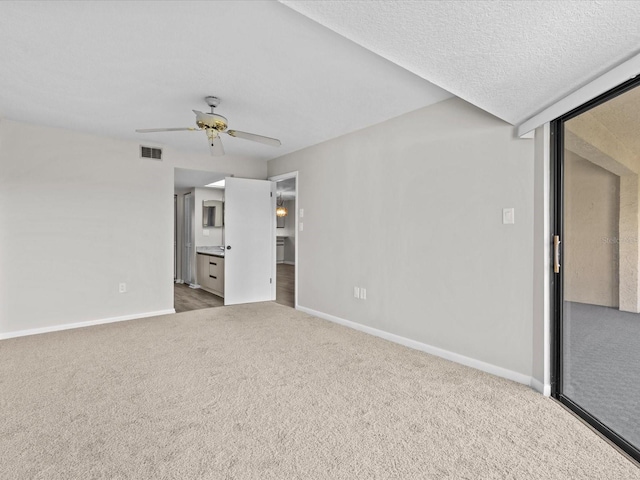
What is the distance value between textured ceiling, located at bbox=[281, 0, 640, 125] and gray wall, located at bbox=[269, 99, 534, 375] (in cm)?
86

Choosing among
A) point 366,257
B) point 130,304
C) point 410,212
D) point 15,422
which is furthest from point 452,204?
→ point 130,304

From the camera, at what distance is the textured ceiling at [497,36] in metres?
1.31

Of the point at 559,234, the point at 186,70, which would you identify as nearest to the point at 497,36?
the point at 559,234

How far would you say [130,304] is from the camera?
173 inches

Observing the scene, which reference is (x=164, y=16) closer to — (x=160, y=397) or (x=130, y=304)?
(x=160, y=397)

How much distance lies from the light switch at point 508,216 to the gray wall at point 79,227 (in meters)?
4.09

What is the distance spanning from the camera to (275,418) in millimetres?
2010

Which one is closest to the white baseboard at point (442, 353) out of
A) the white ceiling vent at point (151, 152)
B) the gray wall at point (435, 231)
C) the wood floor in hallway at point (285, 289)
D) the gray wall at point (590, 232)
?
the gray wall at point (435, 231)

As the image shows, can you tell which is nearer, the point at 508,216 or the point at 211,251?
the point at 508,216

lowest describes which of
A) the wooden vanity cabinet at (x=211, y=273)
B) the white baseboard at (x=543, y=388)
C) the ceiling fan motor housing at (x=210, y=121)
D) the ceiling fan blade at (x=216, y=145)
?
the white baseboard at (x=543, y=388)

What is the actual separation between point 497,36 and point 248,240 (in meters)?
4.39

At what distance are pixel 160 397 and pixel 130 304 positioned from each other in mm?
2575

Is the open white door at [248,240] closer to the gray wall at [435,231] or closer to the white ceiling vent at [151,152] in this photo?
the white ceiling vent at [151,152]

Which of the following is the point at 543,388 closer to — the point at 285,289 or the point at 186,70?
the point at 186,70
